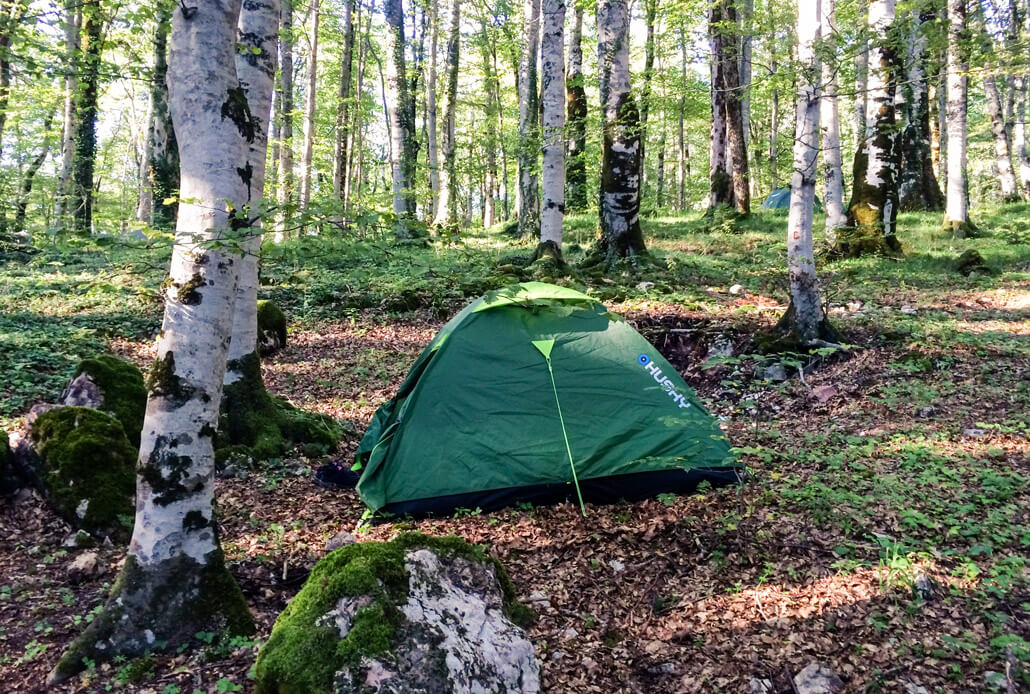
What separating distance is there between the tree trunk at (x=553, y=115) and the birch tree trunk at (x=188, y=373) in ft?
24.0

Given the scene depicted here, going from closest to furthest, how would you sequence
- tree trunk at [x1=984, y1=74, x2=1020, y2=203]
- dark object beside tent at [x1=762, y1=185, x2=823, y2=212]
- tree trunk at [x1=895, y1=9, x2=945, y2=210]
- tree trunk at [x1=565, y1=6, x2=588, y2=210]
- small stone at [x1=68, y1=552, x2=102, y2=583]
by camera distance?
small stone at [x1=68, y1=552, x2=102, y2=583] < tree trunk at [x1=565, y1=6, x2=588, y2=210] < tree trunk at [x1=895, y1=9, x2=945, y2=210] < tree trunk at [x1=984, y1=74, x2=1020, y2=203] < dark object beside tent at [x1=762, y1=185, x2=823, y2=212]

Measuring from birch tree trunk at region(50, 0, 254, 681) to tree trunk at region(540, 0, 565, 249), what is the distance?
7.32 metres

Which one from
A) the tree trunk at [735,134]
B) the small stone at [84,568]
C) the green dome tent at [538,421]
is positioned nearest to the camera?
the small stone at [84,568]

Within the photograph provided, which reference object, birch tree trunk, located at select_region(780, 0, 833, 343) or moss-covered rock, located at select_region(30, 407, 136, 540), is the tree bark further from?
moss-covered rock, located at select_region(30, 407, 136, 540)

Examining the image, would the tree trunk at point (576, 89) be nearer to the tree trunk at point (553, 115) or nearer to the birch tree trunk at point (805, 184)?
the tree trunk at point (553, 115)

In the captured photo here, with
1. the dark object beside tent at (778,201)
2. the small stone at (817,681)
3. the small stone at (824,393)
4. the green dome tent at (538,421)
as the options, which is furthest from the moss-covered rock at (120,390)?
the dark object beside tent at (778,201)

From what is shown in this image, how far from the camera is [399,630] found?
278 centimetres

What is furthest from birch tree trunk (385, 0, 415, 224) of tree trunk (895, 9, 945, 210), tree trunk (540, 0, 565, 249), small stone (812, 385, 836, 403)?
tree trunk (895, 9, 945, 210)

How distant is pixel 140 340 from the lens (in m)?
9.05

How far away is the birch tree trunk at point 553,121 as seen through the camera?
32.6 ft

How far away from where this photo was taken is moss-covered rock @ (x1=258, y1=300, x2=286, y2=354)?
8820mm

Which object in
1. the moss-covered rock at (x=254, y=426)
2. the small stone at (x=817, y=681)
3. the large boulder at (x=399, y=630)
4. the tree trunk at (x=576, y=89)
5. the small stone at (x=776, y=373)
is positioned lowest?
the small stone at (x=817, y=681)

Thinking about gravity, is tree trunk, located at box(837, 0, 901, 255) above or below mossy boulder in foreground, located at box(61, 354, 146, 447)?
above

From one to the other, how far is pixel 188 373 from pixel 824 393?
5929 millimetres
